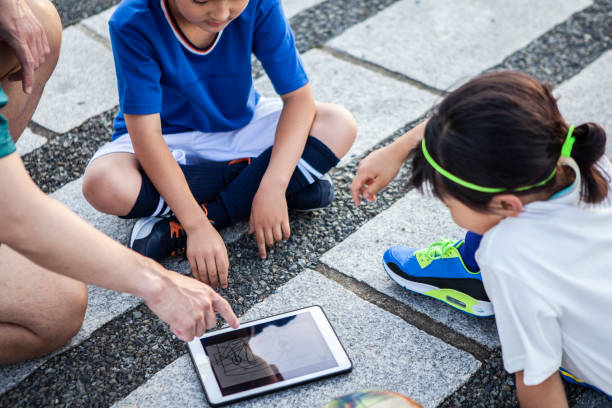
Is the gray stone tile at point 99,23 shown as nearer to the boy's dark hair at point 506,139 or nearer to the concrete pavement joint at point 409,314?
the concrete pavement joint at point 409,314

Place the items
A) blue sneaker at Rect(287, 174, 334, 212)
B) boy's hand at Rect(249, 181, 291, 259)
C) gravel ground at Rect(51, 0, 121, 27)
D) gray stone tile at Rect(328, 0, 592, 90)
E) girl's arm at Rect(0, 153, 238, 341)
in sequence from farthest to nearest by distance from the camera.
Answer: gravel ground at Rect(51, 0, 121, 27) < gray stone tile at Rect(328, 0, 592, 90) < blue sneaker at Rect(287, 174, 334, 212) < boy's hand at Rect(249, 181, 291, 259) < girl's arm at Rect(0, 153, 238, 341)

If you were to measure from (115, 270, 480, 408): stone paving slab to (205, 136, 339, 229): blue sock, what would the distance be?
0.32 m

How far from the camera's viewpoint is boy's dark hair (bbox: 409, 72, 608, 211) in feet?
3.53

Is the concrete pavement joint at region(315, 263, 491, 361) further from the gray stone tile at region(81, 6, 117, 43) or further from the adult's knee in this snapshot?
the gray stone tile at region(81, 6, 117, 43)

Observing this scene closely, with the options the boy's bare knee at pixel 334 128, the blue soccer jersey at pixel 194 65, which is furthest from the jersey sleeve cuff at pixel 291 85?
the boy's bare knee at pixel 334 128

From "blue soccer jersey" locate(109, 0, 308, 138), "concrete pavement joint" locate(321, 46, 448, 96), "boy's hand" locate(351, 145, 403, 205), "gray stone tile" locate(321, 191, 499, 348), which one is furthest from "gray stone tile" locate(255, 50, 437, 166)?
"boy's hand" locate(351, 145, 403, 205)

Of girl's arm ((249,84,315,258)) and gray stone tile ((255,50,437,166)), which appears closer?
girl's arm ((249,84,315,258))

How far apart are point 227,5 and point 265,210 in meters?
0.55

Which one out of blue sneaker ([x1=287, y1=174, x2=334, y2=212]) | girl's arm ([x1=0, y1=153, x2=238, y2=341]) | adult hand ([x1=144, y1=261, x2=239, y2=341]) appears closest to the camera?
girl's arm ([x1=0, y1=153, x2=238, y2=341])

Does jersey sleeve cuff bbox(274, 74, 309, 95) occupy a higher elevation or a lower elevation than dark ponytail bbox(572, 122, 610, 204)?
lower

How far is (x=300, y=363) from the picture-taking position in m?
1.43

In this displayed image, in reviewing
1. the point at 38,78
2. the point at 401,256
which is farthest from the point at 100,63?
the point at 401,256

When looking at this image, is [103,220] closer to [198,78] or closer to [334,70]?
[198,78]

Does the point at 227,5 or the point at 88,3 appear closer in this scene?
the point at 227,5
